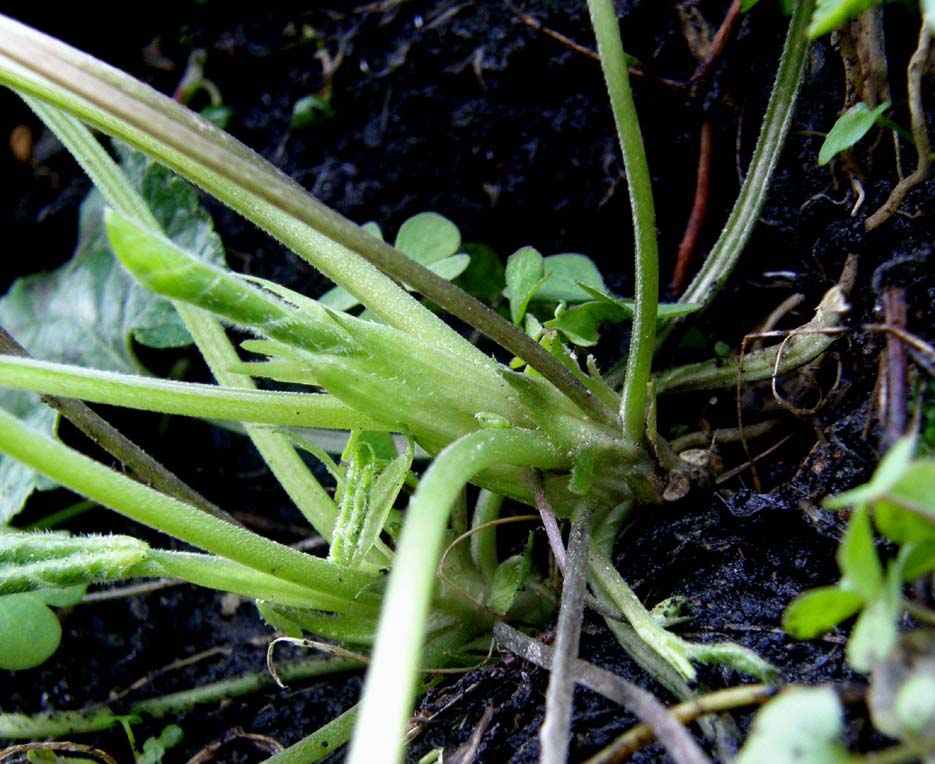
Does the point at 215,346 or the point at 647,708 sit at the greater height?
the point at 215,346

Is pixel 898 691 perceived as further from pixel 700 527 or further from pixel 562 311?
pixel 562 311

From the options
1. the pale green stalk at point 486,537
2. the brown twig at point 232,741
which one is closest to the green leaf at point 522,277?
the pale green stalk at point 486,537

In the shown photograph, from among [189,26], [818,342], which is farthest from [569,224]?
[189,26]

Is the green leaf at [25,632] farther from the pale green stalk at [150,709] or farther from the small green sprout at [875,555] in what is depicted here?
the small green sprout at [875,555]

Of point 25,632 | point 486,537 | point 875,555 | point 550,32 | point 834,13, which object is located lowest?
point 25,632

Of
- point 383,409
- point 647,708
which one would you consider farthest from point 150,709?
point 647,708

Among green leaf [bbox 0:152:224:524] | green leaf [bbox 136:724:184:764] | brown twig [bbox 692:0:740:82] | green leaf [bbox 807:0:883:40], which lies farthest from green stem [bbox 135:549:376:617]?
brown twig [bbox 692:0:740:82]

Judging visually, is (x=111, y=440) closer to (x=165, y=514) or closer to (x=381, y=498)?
(x=165, y=514)

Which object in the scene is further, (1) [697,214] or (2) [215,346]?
(1) [697,214]
